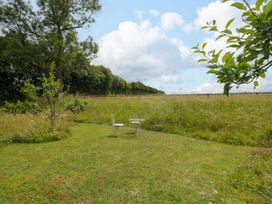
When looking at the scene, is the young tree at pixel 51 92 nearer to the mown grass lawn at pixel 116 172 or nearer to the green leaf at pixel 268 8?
the mown grass lawn at pixel 116 172

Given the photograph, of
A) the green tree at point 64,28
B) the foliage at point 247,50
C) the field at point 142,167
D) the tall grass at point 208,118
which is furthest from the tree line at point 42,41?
the foliage at point 247,50

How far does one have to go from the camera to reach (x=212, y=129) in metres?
10.5

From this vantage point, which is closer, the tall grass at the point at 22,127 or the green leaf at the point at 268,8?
the green leaf at the point at 268,8

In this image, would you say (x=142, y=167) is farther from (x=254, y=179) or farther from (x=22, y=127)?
(x=22, y=127)

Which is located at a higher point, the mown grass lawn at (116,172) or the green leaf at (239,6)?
the green leaf at (239,6)

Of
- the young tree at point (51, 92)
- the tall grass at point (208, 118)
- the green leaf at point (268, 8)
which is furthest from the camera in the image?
the tall grass at point (208, 118)

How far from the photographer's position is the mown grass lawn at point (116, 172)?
404 cm

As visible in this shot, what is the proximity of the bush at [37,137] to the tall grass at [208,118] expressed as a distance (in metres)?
4.70

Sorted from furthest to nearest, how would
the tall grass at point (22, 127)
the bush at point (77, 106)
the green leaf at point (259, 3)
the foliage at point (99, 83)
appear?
1. the foliage at point (99, 83)
2. the bush at point (77, 106)
3. the tall grass at point (22, 127)
4. the green leaf at point (259, 3)

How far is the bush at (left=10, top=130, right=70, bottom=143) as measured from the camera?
801 centimetres

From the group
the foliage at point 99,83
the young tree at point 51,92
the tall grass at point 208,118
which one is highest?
the foliage at point 99,83

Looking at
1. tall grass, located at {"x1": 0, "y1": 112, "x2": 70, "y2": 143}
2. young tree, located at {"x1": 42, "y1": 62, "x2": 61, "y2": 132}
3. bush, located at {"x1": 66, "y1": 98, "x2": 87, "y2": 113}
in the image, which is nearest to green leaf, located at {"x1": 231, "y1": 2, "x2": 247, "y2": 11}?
tall grass, located at {"x1": 0, "y1": 112, "x2": 70, "y2": 143}

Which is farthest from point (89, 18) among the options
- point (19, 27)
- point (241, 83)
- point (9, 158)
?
point (241, 83)

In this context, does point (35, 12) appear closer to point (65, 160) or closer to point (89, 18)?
point (89, 18)
